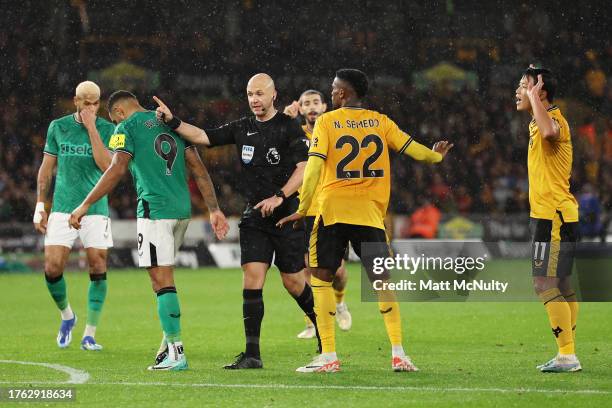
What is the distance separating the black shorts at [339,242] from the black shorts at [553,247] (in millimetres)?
1104

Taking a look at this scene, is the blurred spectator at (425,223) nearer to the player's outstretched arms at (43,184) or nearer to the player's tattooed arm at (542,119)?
the player's outstretched arms at (43,184)

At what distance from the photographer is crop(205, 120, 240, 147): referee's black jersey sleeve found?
8719 mm

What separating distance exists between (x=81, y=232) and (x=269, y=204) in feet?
9.31

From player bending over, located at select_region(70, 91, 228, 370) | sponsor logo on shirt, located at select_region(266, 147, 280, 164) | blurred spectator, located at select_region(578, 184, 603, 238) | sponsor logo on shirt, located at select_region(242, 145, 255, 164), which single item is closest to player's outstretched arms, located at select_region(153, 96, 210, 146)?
player bending over, located at select_region(70, 91, 228, 370)

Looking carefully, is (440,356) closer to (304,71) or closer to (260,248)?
(260,248)

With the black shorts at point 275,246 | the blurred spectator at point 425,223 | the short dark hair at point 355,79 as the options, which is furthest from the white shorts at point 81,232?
the blurred spectator at point 425,223

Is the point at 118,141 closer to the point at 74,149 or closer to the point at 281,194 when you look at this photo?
the point at 281,194

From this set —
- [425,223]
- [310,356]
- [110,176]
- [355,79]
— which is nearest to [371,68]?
[425,223]

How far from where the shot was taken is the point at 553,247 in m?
8.27

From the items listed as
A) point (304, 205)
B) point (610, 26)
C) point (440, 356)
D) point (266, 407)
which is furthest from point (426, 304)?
point (610, 26)

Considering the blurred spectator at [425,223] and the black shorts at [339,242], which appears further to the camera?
the blurred spectator at [425,223]

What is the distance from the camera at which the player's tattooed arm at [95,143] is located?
1038cm

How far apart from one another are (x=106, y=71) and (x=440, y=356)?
1991 centimetres

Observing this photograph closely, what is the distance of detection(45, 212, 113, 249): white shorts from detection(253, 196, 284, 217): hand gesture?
8.54ft
